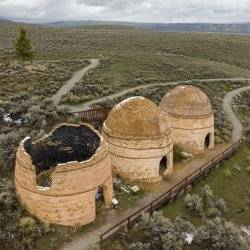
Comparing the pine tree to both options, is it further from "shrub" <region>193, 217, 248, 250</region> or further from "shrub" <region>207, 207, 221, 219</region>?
"shrub" <region>193, 217, 248, 250</region>

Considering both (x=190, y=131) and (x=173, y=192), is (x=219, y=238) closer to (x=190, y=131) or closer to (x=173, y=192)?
(x=173, y=192)

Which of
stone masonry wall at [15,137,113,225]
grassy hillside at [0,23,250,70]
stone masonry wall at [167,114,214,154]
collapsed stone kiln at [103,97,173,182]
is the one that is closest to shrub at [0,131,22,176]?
stone masonry wall at [15,137,113,225]

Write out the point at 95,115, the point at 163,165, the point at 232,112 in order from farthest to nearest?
1. the point at 232,112
2. the point at 95,115
3. the point at 163,165

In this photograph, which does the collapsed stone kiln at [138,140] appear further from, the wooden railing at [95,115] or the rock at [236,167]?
the wooden railing at [95,115]

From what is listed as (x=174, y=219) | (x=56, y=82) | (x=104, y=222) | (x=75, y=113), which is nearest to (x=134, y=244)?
(x=104, y=222)

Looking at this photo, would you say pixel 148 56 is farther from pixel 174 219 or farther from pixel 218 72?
Answer: pixel 174 219

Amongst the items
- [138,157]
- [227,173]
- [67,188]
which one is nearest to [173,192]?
[138,157]
